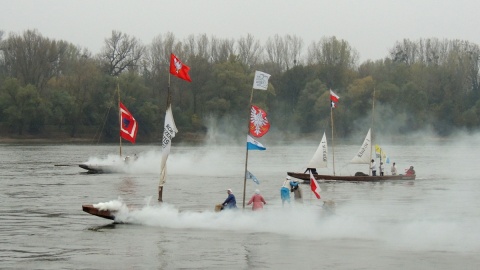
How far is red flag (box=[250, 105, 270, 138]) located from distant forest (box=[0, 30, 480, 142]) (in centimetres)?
10471

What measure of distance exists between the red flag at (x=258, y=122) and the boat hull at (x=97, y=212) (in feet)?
26.3

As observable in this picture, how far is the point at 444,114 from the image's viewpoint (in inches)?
6348

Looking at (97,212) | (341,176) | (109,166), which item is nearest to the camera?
(97,212)

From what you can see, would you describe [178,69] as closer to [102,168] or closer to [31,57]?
[102,168]

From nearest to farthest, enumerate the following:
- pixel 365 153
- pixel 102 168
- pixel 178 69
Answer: pixel 178 69 < pixel 365 153 < pixel 102 168

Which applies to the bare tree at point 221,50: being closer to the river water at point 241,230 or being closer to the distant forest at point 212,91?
the distant forest at point 212,91

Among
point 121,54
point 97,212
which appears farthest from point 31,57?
point 97,212

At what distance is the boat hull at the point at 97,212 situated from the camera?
133ft

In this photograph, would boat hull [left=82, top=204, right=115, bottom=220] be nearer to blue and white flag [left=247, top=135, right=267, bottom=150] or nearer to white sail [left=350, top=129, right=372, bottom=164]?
blue and white flag [left=247, top=135, right=267, bottom=150]

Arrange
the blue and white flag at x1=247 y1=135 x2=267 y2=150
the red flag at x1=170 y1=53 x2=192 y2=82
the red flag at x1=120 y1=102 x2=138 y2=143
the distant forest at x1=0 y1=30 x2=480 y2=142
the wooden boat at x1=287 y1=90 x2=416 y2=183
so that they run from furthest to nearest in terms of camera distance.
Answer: the distant forest at x1=0 y1=30 x2=480 y2=142 → the red flag at x1=120 y1=102 x2=138 y2=143 → the wooden boat at x1=287 y1=90 x2=416 y2=183 → the blue and white flag at x1=247 y1=135 x2=267 y2=150 → the red flag at x1=170 y1=53 x2=192 y2=82

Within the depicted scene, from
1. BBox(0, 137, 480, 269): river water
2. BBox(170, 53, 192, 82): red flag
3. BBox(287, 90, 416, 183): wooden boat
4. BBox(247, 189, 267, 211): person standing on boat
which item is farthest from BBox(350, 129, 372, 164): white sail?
BBox(170, 53, 192, 82): red flag

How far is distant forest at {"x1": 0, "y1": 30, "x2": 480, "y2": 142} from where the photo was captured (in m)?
149

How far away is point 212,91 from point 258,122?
113m

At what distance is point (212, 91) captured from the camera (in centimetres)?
15375
